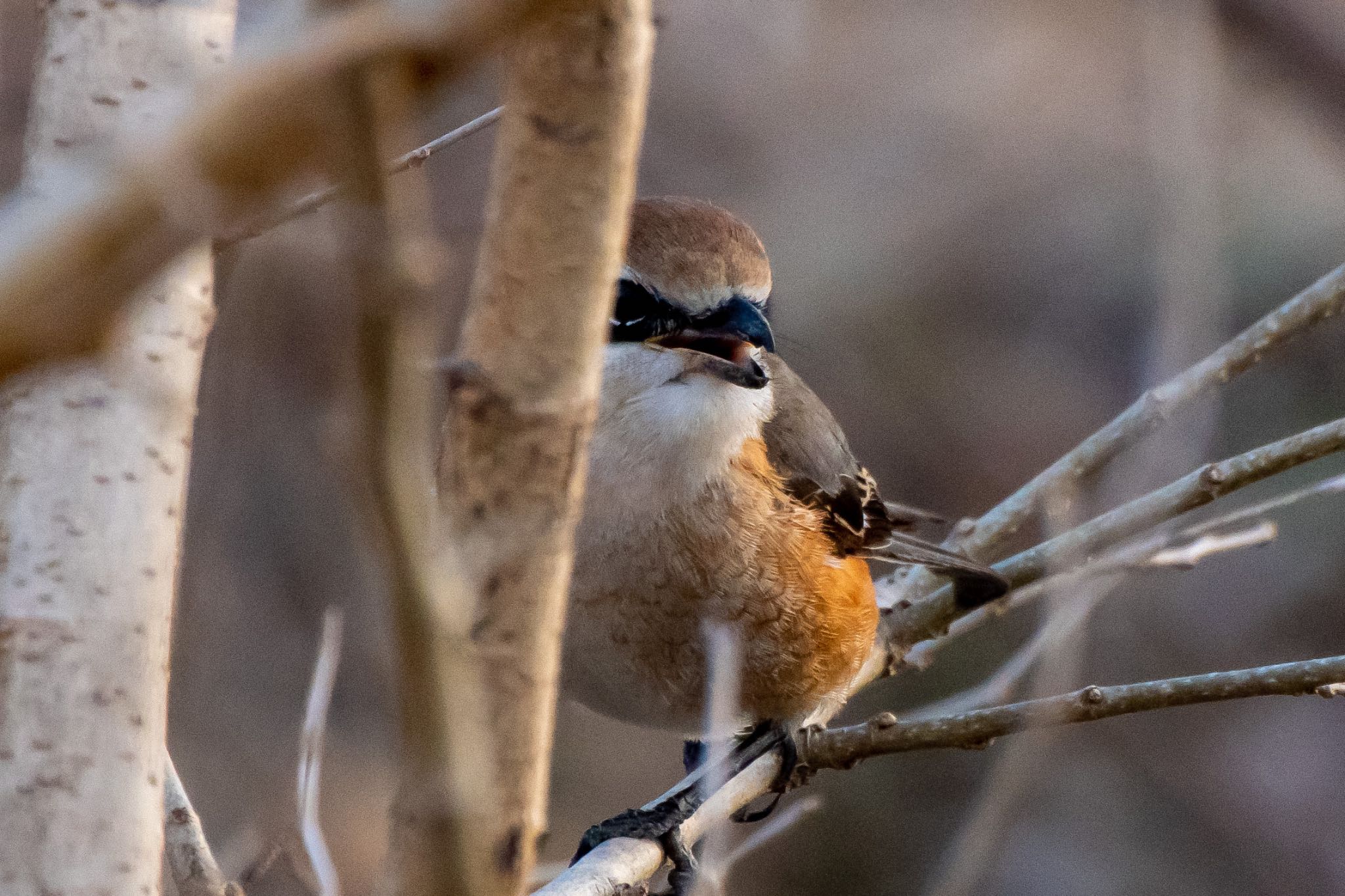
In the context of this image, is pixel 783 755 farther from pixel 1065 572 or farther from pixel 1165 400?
pixel 1165 400

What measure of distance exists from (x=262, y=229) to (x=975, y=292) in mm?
7530

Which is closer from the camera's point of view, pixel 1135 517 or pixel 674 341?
pixel 674 341

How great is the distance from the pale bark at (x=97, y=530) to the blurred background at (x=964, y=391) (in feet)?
10.9

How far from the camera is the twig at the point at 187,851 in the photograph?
2.25 metres

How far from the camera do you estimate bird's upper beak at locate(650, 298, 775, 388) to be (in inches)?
119

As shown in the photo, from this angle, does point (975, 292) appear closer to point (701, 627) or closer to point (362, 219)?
point (701, 627)

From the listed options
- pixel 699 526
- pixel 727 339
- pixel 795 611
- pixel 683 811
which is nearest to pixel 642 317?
pixel 727 339

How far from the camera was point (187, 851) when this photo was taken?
227 cm

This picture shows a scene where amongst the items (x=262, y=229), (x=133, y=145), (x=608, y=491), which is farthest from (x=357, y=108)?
(x=608, y=491)

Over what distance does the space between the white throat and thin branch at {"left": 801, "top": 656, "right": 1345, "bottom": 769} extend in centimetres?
74

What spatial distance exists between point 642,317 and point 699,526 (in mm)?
547

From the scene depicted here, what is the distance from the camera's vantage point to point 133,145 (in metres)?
0.93

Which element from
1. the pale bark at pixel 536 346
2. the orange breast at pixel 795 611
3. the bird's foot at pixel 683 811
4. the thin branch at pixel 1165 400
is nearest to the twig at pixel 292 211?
the pale bark at pixel 536 346

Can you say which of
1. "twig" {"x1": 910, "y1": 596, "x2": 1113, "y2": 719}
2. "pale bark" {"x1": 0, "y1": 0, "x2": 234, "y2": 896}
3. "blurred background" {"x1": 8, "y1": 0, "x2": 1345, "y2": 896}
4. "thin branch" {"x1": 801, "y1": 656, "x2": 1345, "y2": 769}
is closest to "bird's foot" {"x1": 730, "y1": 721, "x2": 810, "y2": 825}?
"twig" {"x1": 910, "y1": 596, "x2": 1113, "y2": 719}
